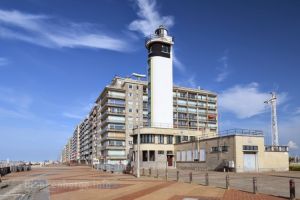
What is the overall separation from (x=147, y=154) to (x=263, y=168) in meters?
23.3

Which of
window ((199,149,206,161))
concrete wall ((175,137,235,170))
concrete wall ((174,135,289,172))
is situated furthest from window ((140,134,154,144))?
concrete wall ((174,135,289,172))

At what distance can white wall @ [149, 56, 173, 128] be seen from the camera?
70188 millimetres

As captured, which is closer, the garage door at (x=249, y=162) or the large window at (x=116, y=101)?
the garage door at (x=249, y=162)

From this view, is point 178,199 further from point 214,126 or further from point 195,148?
point 214,126

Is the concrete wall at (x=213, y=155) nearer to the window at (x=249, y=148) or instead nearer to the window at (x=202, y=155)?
the window at (x=202, y=155)

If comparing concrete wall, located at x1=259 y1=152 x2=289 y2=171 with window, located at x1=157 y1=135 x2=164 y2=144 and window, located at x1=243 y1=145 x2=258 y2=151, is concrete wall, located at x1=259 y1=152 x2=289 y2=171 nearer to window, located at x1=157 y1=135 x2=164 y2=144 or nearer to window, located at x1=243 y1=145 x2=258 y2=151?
window, located at x1=243 y1=145 x2=258 y2=151

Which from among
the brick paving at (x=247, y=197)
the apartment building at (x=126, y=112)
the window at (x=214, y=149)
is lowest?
the brick paving at (x=247, y=197)

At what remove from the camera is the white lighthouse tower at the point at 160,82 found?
2766 inches

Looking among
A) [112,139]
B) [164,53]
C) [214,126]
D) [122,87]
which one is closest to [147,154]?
[164,53]

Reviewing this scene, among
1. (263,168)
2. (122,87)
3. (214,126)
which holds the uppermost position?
(122,87)

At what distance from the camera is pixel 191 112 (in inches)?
4478

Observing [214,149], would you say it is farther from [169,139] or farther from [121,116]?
[121,116]

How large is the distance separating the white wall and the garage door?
2395 centimetres

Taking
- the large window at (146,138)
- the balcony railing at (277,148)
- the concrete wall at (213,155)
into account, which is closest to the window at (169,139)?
the large window at (146,138)
